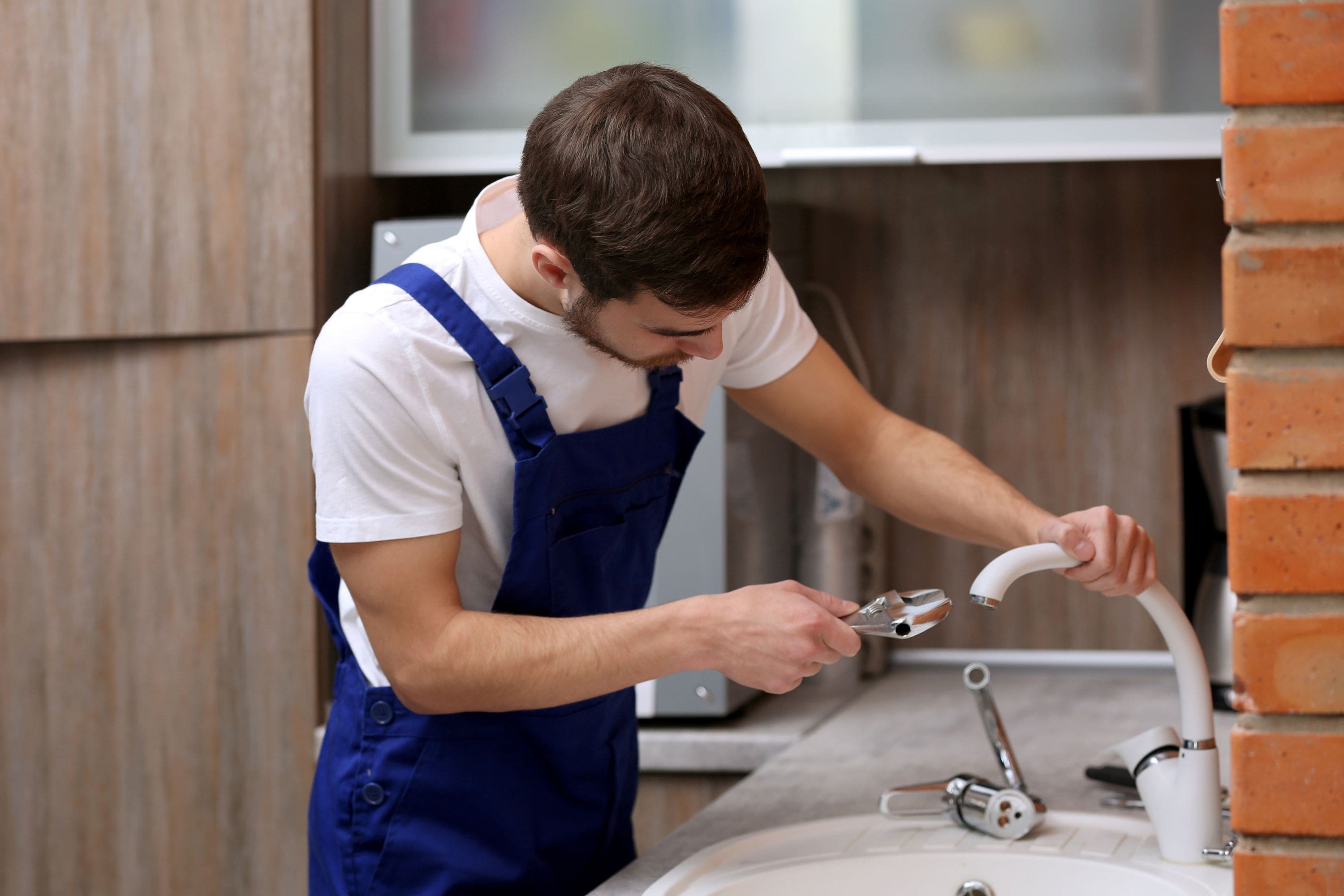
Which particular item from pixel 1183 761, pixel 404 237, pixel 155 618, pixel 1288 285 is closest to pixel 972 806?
pixel 1183 761

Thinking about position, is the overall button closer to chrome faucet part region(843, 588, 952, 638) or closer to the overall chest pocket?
the overall chest pocket

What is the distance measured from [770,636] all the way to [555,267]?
32 centimetres

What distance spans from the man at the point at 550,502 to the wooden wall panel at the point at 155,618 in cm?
44

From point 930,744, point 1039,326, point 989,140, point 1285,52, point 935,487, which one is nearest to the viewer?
point 1285,52

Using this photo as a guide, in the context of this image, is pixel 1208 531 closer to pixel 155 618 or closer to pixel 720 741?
pixel 720 741

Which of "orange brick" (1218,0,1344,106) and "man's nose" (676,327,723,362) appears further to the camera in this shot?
"man's nose" (676,327,723,362)

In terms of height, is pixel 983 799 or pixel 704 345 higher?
pixel 704 345

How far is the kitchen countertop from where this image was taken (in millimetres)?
1550

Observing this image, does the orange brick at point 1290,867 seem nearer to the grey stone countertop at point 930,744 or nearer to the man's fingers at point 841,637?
the man's fingers at point 841,637

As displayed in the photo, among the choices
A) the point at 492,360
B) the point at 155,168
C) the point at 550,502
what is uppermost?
the point at 155,168

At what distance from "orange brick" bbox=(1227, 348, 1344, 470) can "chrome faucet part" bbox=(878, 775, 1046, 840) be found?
562mm

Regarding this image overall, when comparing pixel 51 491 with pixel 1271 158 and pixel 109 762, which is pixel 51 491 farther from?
pixel 1271 158

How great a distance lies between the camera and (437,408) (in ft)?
3.37

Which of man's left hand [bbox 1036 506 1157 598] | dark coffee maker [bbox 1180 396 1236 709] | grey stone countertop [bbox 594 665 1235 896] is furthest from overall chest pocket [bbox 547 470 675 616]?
dark coffee maker [bbox 1180 396 1236 709]
